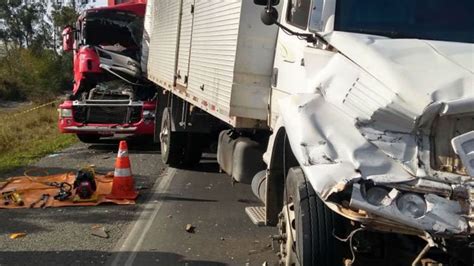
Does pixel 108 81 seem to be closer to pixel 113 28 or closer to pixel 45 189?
pixel 113 28

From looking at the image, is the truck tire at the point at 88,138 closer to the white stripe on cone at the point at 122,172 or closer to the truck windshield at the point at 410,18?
the white stripe on cone at the point at 122,172

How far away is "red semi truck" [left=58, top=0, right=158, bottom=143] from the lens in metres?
13.1

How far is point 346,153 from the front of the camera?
3455 millimetres

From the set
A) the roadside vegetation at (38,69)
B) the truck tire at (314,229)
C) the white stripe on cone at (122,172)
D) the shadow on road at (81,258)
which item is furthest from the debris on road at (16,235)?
the roadside vegetation at (38,69)

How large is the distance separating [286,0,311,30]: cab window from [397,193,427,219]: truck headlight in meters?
2.15

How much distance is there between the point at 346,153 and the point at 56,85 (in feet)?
150

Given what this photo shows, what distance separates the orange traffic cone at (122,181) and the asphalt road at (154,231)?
0.80ft

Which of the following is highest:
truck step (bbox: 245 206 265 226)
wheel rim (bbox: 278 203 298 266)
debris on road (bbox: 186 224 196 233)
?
wheel rim (bbox: 278 203 298 266)

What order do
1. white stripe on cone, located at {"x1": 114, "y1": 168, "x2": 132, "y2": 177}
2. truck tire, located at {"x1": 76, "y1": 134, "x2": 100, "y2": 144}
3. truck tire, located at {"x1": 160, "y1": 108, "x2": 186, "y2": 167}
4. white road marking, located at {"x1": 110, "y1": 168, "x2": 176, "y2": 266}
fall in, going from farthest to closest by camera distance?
truck tire, located at {"x1": 76, "y1": 134, "x2": 100, "y2": 144} < truck tire, located at {"x1": 160, "y1": 108, "x2": 186, "y2": 167} < white stripe on cone, located at {"x1": 114, "y1": 168, "x2": 132, "y2": 177} < white road marking, located at {"x1": 110, "y1": 168, "x2": 176, "y2": 266}

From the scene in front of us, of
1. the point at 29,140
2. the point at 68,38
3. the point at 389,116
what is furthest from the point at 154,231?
the point at 29,140

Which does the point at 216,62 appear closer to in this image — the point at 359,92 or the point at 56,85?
the point at 359,92

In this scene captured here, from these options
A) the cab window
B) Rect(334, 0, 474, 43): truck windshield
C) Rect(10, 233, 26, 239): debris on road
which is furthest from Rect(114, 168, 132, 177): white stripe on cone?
Rect(334, 0, 474, 43): truck windshield

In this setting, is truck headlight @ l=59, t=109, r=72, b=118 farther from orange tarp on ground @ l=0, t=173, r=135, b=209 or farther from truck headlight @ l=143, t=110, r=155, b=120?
orange tarp on ground @ l=0, t=173, r=135, b=209

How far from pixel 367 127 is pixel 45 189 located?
19.7ft
